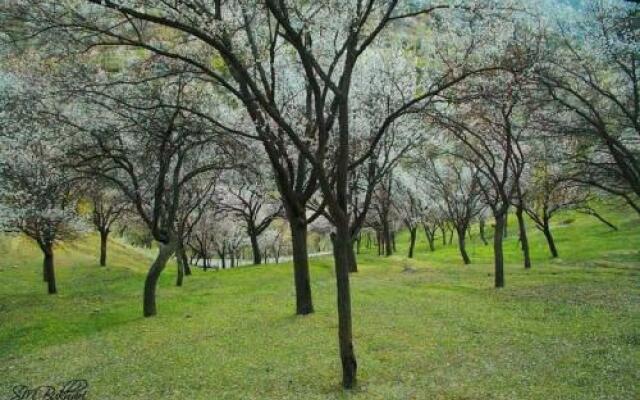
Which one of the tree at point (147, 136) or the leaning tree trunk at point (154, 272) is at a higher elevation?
the tree at point (147, 136)

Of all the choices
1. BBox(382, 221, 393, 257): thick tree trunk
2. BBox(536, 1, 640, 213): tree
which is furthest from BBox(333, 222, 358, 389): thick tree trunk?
BBox(382, 221, 393, 257): thick tree trunk

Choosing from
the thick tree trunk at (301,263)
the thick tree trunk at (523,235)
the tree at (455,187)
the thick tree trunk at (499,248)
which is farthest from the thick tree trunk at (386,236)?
the thick tree trunk at (301,263)

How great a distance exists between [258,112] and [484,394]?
39.2ft

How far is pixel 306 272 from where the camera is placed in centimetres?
2469

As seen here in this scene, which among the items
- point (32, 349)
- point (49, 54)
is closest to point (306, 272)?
point (32, 349)

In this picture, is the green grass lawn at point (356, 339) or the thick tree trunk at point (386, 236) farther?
the thick tree trunk at point (386, 236)

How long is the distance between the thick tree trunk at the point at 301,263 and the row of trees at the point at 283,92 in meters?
0.06

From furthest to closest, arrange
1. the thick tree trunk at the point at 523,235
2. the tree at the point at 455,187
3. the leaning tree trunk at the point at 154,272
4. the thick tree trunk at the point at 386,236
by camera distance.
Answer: the tree at the point at 455,187, the thick tree trunk at the point at 386,236, the thick tree trunk at the point at 523,235, the leaning tree trunk at the point at 154,272

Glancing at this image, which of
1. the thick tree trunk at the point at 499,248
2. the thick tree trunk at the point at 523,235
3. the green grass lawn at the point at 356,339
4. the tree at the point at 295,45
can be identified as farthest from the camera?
the thick tree trunk at the point at 523,235

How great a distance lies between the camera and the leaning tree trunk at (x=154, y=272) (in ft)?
88.8

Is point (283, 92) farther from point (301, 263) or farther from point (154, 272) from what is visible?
point (154, 272)

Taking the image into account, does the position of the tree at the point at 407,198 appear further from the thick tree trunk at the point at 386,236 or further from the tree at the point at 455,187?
the thick tree trunk at the point at 386,236

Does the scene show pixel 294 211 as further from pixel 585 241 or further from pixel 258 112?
pixel 585 241

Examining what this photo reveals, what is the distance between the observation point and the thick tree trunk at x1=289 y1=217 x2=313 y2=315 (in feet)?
79.7
